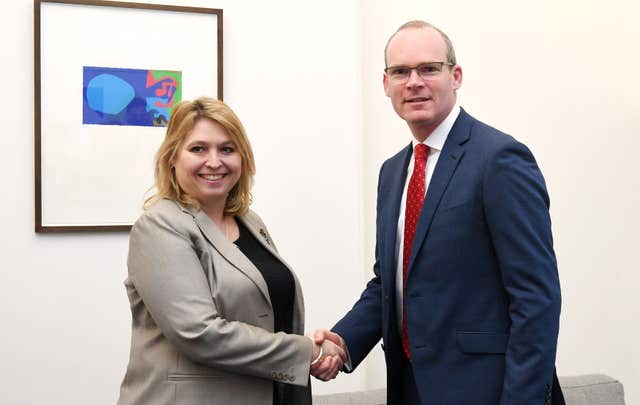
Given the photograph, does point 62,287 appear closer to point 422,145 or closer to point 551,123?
point 422,145

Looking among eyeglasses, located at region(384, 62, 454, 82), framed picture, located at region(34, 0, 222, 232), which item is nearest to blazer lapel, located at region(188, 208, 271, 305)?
eyeglasses, located at region(384, 62, 454, 82)

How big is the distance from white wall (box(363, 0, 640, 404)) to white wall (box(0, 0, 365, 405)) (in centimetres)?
78

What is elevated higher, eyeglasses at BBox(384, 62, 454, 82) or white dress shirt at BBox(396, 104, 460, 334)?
eyeglasses at BBox(384, 62, 454, 82)

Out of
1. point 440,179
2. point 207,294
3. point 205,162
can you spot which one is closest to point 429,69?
point 440,179

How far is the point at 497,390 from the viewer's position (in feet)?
5.84

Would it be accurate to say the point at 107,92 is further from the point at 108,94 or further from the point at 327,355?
the point at 327,355

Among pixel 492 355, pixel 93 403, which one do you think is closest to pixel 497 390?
pixel 492 355

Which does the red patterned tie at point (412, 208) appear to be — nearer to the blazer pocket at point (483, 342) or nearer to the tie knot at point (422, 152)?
the tie knot at point (422, 152)

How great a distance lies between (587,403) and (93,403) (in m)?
1.94

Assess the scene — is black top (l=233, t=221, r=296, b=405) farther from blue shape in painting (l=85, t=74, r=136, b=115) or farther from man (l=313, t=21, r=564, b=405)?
blue shape in painting (l=85, t=74, r=136, b=115)

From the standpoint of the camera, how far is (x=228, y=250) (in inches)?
80.1

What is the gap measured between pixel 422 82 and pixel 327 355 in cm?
81

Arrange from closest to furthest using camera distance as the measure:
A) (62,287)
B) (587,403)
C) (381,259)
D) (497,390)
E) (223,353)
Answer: (497,390) → (223,353) → (381,259) → (587,403) → (62,287)

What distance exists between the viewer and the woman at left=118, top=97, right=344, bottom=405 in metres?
1.90
